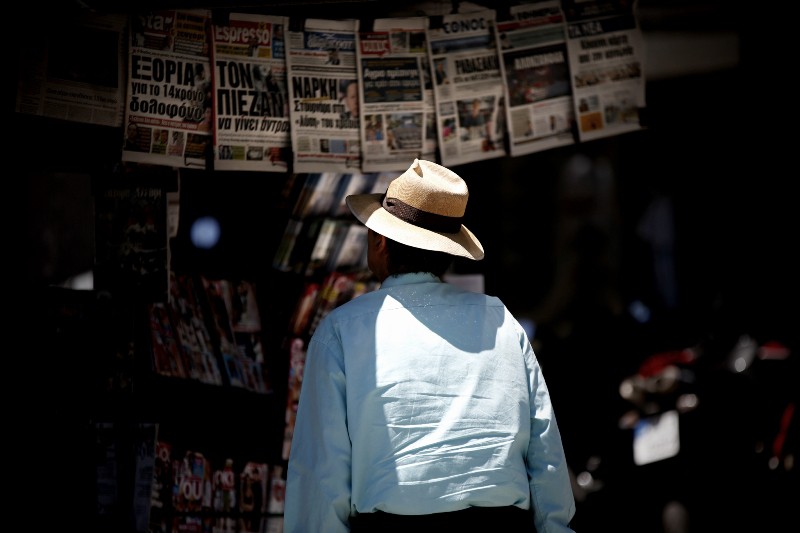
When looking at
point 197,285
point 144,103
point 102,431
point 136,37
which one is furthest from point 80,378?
point 136,37

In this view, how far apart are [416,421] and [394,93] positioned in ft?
4.78

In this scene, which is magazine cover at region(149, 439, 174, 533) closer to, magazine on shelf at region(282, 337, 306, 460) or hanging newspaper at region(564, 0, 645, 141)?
magazine on shelf at region(282, 337, 306, 460)

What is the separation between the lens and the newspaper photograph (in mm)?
2469

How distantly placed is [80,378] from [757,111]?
3.44m

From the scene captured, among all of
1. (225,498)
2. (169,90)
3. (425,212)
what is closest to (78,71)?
(169,90)

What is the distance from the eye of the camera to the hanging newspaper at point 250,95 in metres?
2.76

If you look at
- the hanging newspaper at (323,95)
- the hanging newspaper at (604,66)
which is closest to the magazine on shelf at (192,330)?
the hanging newspaper at (323,95)

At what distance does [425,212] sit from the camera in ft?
6.89

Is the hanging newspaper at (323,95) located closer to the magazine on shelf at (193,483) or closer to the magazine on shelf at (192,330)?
the magazine on shelf at (192,330)

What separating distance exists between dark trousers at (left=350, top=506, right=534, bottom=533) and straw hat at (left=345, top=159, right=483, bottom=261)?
24.8 inches

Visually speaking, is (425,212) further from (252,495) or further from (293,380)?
(252,495)

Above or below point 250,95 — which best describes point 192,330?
below

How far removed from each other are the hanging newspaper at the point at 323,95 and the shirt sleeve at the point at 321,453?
1.07m

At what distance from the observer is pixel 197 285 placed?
9.70 ft
